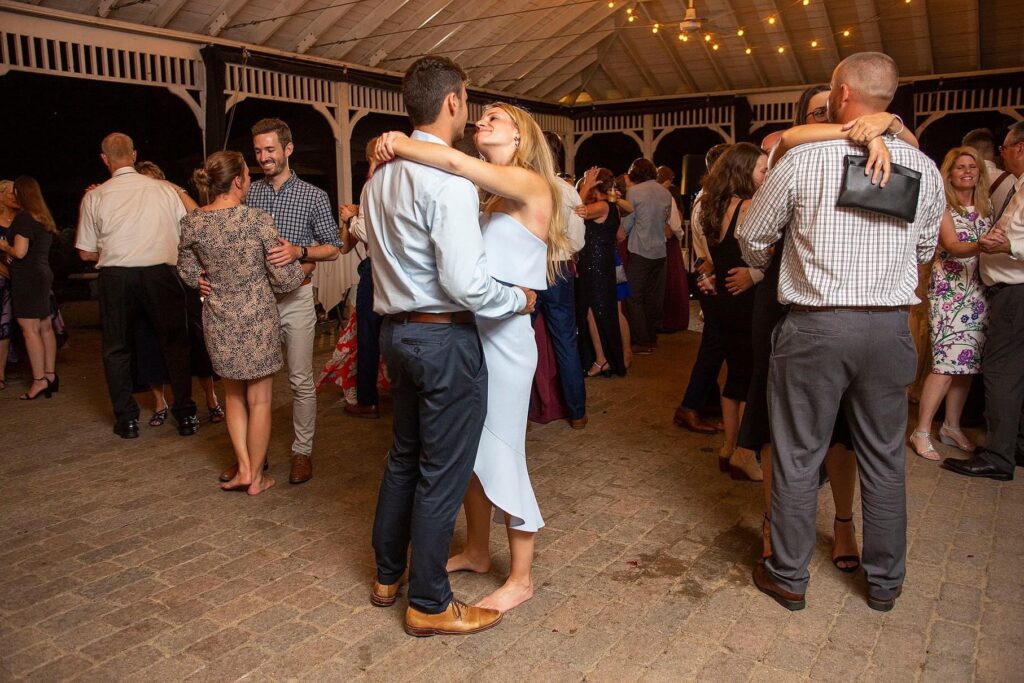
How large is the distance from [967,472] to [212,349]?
3895 millimetres

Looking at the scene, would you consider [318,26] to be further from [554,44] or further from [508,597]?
[508,597]

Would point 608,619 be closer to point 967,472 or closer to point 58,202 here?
point 967,472

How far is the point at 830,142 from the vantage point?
2.55 meters

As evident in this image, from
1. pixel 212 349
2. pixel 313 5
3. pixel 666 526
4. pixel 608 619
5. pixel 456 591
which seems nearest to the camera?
pixel 608 619

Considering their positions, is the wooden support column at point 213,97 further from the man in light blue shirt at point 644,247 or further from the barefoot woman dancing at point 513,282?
the barefoot woman dancing at point 513,282

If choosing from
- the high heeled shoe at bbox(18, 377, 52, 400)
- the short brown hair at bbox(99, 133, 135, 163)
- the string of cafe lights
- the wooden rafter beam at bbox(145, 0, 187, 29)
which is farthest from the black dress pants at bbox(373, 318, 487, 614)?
the string of cafe lights

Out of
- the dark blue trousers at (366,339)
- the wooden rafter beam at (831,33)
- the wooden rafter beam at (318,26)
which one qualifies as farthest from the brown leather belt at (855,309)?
the wooden rafter beam at (831,33)

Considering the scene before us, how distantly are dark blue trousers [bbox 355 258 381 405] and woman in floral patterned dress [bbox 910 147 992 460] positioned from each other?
3390mm

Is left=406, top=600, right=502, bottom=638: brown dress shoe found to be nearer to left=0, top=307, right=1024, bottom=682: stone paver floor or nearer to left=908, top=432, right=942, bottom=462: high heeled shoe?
left=0, top=307, right=1024, bottom=682: stone paver floor

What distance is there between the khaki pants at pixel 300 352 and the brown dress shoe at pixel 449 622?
176cm

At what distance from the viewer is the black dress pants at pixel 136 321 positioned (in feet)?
16.0

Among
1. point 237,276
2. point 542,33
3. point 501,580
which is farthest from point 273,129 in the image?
point 542,33

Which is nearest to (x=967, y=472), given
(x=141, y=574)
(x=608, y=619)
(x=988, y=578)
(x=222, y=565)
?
(x=988, y=578)

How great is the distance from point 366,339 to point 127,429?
162cm
